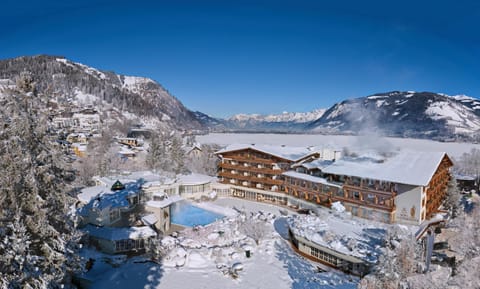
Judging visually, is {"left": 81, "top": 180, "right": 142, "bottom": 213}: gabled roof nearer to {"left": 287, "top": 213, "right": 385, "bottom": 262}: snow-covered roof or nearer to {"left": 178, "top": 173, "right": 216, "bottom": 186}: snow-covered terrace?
{"left": 178, "top": 173, "right": 216, "bottom": 186}: snow-covered terrace

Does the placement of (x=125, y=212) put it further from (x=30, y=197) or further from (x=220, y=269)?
(x=30, y=197)

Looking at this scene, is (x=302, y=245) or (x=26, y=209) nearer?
(x=26, y=209)

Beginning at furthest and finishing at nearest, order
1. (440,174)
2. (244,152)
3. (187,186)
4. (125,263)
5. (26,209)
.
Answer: (244,152)
(187,186)
(440,174)
(125,263)
(26,209)

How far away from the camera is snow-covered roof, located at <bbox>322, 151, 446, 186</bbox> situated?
1049 inches

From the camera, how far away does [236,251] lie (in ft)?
73.7

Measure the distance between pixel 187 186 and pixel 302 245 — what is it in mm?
18896

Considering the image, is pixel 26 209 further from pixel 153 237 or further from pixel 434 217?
pixel 434 217

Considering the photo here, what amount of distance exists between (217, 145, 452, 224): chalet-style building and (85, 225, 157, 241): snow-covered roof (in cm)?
1895

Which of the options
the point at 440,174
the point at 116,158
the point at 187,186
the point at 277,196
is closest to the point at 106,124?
the point at 116,158

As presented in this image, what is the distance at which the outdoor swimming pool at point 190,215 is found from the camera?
3069 cm

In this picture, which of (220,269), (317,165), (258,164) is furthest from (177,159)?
(220,269)

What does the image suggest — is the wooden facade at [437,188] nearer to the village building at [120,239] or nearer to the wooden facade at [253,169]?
the wooden facade at [253,169]

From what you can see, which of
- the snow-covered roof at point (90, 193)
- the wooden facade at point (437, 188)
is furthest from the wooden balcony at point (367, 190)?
the snow-covered roof at point (90, 193)

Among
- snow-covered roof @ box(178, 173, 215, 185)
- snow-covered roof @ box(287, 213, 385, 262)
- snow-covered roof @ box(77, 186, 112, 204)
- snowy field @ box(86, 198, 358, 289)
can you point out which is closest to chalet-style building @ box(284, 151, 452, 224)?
snow-covered roof @ box(287, 213, 385, 262)
